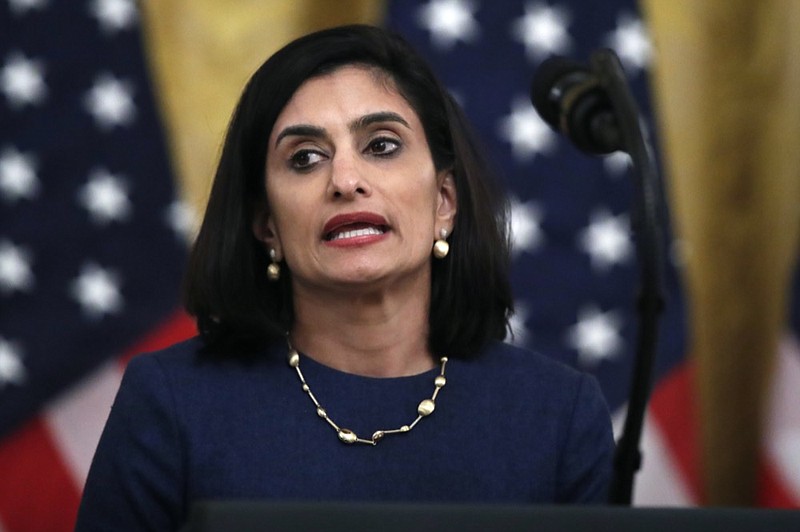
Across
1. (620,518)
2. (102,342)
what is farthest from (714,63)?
(620,518)

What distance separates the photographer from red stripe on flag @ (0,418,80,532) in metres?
2.46

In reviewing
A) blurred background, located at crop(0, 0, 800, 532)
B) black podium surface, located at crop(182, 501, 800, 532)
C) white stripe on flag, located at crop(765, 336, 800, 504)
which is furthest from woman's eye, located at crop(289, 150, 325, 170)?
white stripe on flag, located at crop(765, 336, 800, 504)

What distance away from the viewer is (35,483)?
2.49m

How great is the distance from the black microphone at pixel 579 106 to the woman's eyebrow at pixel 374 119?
0.99 feet

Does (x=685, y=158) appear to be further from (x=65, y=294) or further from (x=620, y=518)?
(x=620, y=518)

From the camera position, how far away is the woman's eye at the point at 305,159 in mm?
1621

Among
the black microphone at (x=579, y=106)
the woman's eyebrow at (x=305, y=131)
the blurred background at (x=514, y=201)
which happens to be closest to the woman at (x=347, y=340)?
the woman's eyebrow at (x=305, y=131)

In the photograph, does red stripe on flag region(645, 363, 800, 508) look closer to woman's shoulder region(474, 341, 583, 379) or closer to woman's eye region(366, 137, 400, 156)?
woman's shoulder region(474, 341, 583, 379)

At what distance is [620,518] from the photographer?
3.14 ft

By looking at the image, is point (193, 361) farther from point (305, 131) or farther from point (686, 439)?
point (686, 439)

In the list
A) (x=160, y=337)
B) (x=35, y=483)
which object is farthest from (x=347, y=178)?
(x=35, y=483)

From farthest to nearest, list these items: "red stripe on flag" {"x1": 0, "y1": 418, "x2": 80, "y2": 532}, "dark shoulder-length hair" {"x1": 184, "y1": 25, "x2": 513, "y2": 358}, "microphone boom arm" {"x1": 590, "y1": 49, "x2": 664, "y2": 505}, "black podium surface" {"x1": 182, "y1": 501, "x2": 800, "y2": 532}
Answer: "red stripe on flag" {"x1": 0, "y1": 418, "x2": 80, "y2": 532} < "dark shoulder-length hair" {"x1": 184, "y1": 25, "x2": 513, "y2": 358} < "microphone boom arm" {"x1": 590, "y1": 49, "x2": 664, "y2": 505} < "black podium surface" {"x1": 182, "y1": 501, "x2": 800, "y2": 532}

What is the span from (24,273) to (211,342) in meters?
0.91

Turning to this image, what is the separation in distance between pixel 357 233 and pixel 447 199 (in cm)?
22
